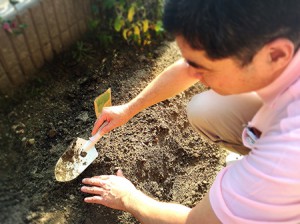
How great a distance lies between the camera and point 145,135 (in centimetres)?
190

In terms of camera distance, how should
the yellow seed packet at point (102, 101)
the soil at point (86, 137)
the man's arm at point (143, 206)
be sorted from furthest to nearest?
the soil at point (86, 137)
the yellow seed packet at point (102, 101)
the man's arm at point (143, 206)

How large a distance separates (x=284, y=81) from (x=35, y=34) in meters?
1.31

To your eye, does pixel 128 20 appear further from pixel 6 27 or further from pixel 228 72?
pixel 228 72

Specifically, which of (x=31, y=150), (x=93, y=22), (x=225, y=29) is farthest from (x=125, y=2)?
(x=225, y=29)

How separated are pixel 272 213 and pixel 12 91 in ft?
4.66

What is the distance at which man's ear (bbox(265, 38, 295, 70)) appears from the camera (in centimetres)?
94

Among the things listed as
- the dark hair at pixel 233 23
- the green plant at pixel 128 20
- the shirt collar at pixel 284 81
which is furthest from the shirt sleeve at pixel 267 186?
the green plant at pixel 128 20

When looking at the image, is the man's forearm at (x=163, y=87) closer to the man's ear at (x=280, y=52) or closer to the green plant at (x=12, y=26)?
the man's ear at (x=280, y=52)

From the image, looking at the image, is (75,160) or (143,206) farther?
(75,160)

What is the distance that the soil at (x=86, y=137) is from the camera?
1646 millimetres

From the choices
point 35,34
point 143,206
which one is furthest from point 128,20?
point 143,206

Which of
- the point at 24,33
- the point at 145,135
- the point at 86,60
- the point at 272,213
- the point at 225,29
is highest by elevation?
the point at 225,29

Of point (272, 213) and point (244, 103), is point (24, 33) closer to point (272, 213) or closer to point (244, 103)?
point (244, 103)

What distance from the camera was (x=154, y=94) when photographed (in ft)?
5.06
